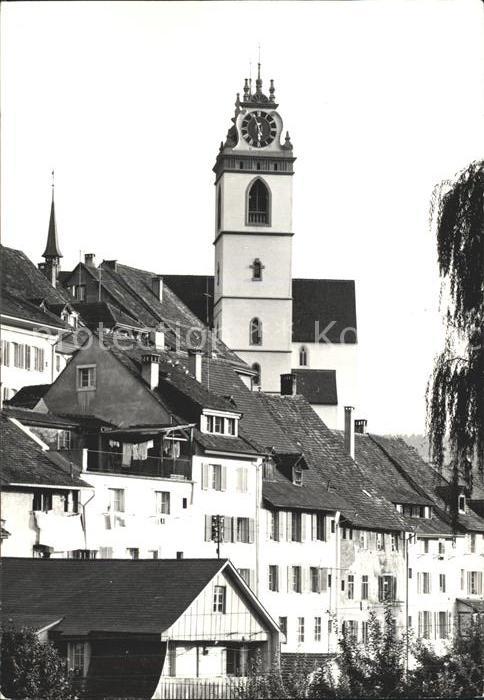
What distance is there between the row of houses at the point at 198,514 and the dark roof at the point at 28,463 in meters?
0.10

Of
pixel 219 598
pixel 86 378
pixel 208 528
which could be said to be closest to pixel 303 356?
pixel 86 378

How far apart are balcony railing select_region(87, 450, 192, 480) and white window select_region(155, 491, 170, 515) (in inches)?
28.4

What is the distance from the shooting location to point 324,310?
467ft

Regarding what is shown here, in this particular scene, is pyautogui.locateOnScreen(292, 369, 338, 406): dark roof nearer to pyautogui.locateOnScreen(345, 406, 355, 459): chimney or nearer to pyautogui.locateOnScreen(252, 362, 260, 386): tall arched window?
pyautogui.locateOnScreen(252, 362, 260, 386): tall arched window

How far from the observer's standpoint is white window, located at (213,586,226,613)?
44906 mm

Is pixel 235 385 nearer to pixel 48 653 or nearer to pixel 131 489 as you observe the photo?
pixel 131 489

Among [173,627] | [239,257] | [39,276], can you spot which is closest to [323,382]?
[239,257]

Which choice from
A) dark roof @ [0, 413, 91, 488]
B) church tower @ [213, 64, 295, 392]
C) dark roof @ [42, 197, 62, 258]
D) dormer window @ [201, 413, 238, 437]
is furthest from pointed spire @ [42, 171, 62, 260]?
dark roof @ [0, 413, 91, 488]

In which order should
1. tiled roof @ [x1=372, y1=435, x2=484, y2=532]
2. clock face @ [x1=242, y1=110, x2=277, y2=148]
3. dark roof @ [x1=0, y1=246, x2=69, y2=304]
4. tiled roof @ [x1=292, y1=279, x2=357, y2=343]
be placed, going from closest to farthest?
1. dark roof @ [x1=0, y1=246, x2=69, y2=304]
2. tiled roof @ [x1=372, y1=435, x2=484, y2=532]
3. clock face @ [x1=242, y1=110, x2=277, y2=148]
4. tiled roof @ [x1=292, y1=279, x2=357, y2=343]

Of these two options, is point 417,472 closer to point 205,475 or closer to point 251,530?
point 251,530

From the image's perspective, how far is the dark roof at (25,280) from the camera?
8944cm

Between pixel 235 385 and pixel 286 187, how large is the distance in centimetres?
5332

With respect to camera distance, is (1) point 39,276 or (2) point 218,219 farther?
(2) point 218,219

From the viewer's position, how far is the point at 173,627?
42.4 meters
